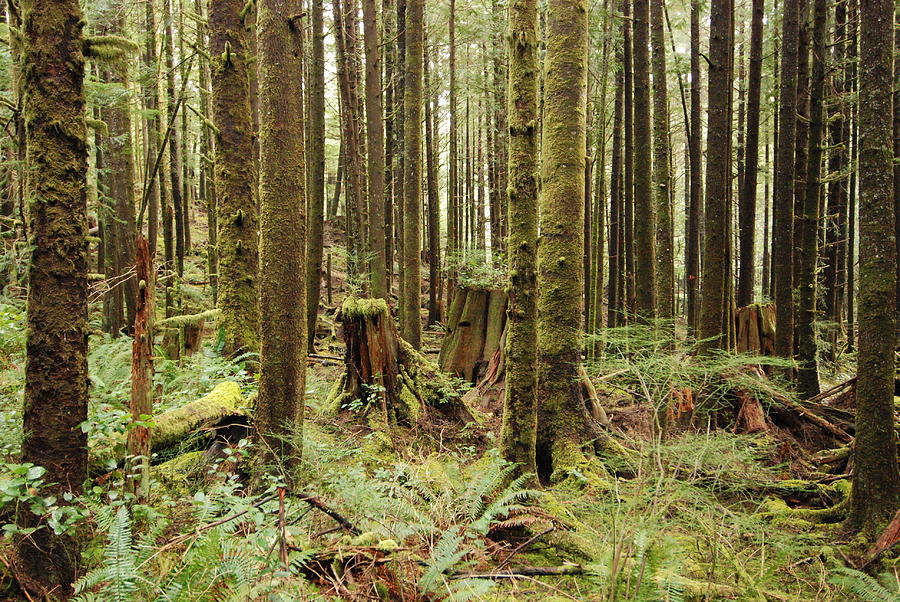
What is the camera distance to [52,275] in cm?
294

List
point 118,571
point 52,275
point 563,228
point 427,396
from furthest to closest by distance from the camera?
point 427,396, point 563,228, point 52,275, point 118,571

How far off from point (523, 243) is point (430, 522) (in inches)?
100.0

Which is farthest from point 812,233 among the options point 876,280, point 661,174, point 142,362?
point 142,362

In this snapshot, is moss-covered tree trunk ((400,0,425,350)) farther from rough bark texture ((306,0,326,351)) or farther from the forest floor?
the forest floor

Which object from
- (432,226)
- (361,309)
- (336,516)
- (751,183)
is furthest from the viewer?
(432,226)

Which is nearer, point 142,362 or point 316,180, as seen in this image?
point 142,362

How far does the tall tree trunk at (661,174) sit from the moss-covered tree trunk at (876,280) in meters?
3.81

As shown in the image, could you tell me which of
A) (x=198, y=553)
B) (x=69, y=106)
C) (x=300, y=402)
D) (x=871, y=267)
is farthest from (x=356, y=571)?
(x=871, y=267)

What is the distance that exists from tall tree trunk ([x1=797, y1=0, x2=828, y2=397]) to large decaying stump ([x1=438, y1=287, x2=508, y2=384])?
5137 millimetres

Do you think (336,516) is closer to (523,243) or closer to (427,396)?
(523,243)

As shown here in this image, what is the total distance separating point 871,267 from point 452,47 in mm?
15162

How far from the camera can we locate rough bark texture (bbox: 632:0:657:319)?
8828 mm

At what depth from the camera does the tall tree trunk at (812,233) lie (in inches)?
339

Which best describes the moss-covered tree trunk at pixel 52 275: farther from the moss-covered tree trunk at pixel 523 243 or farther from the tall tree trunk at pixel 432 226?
the tall tree trunk at pixel 432 226
